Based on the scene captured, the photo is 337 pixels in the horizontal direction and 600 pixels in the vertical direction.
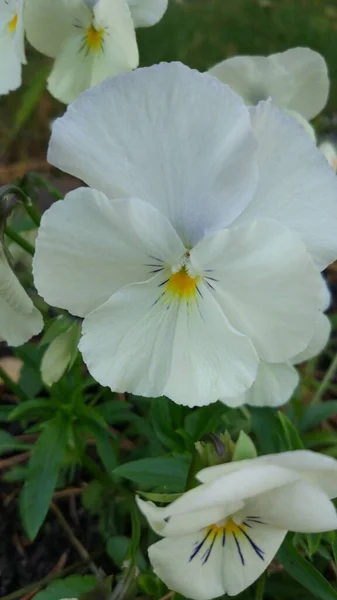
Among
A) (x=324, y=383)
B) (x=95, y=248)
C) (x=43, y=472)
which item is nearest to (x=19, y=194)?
(x=95, y=248)

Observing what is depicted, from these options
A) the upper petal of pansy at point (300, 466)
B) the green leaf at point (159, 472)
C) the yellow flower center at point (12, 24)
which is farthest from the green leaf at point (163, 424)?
the yellow flower center at point (12, 24)

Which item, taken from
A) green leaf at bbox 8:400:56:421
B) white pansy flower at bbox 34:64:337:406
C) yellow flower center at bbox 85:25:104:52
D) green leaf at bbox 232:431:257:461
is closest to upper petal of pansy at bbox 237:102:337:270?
white pansy flower at bbox 34:64:337:406

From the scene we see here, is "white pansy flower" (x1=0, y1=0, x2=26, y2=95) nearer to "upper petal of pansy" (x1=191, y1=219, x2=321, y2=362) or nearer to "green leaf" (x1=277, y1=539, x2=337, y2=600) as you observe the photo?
"upper petal of pansy" (x1=191, y1=219, x2=321, y2=362)

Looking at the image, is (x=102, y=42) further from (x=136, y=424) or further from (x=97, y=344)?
(x=136, y=424)

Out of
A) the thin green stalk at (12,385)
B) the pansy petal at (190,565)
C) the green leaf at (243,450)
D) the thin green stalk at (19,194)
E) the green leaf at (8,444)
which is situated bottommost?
the pansy petal at (190,565)

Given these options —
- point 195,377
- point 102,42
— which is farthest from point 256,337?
point 102,42

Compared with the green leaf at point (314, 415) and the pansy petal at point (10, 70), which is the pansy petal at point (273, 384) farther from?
the pansy petal at point (10, 70)

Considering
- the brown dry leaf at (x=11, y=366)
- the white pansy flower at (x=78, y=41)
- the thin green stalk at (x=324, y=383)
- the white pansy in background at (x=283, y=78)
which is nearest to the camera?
the white pansy flower at (x=78, y=41)
